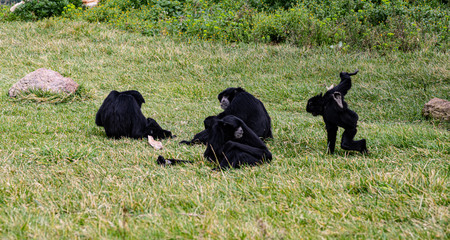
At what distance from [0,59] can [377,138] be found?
11.7 meters

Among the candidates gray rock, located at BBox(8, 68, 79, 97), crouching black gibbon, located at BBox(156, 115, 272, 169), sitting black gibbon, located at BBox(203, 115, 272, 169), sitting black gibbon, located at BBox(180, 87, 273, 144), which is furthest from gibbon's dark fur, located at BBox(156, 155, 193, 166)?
gray rock, located at BBox(8, 68, 79, 97)

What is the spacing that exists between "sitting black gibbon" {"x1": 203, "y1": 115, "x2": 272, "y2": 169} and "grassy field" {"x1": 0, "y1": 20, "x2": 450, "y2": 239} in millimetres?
225

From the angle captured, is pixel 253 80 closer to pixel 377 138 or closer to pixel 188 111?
pixel 188 111

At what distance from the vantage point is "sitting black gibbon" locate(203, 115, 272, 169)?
179 inches

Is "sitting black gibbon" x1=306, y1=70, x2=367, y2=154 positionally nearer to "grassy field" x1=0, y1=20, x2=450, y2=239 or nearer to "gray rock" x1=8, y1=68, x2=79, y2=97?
"grassy field" x1=0, y1=20, x2=450, y2=239

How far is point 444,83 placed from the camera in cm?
1009

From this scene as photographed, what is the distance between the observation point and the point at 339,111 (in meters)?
4.68

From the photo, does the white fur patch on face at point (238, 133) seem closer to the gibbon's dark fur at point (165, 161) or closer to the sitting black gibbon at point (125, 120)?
the gibbon's dark fur at point (165, 161)

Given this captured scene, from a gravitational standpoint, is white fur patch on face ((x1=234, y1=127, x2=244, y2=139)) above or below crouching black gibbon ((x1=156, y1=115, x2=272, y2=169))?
above

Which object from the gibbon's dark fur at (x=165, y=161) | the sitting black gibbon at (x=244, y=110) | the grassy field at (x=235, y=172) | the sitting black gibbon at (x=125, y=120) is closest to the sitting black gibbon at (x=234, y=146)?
the grassy field at (x=235, y=172)

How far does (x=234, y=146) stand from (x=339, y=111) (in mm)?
1230

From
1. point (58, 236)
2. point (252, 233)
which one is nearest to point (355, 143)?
point (252, 233)

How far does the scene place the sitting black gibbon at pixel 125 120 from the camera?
20.5ft

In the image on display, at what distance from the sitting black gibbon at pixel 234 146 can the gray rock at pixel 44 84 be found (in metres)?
5.52
